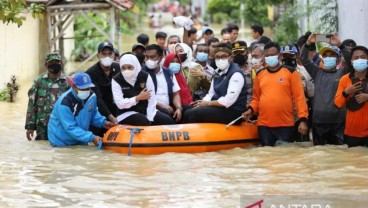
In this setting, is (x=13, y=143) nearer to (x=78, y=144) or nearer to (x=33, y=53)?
(x=78, y=144)

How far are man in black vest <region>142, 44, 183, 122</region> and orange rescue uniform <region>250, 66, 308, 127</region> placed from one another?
1.38 metres

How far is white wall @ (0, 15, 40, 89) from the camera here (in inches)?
874

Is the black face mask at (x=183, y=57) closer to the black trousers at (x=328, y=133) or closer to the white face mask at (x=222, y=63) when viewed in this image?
the white face mask at (x=222, y=63)

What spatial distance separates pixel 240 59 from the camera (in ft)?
43.2

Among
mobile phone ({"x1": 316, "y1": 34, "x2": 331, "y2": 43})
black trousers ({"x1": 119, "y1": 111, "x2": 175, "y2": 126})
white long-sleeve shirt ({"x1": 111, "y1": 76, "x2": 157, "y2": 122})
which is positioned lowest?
black trousers ({"x1": 119, "y1": 111, "x2": 175, "y2": 126})

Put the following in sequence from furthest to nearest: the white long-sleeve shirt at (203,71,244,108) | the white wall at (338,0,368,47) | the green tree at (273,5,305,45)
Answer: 1. the green tree at (273,5,305,45)
2. the white wall at (338,0,368,47)
3. the white long-sleeve shirt at (203,71,244,108)

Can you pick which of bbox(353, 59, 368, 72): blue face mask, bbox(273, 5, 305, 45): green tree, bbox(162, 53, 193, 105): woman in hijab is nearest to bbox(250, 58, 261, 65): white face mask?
bbox(162, 53, 193, 105): woman in hijab

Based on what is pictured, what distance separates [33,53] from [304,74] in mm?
14213

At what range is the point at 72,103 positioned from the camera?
39.9ft

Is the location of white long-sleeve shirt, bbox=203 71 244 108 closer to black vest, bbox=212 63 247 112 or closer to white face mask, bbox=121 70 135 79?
black vest, bbox=212 63 247 112

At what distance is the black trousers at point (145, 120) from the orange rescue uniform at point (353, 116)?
2.47 metres

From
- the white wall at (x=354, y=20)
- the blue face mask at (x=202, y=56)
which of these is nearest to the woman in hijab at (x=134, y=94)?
the blue face mask at (x=202, y=56)

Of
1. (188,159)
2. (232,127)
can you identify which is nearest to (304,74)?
(232,127)

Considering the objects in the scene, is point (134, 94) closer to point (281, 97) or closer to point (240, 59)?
point (240, 59)
